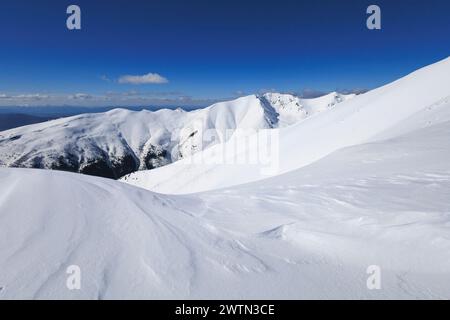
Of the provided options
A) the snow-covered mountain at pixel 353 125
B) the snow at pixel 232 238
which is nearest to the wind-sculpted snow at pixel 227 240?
the snow at pixel 232 238

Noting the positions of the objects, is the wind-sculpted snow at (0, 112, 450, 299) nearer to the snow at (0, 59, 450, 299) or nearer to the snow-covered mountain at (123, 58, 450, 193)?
the snow at (0, 59, 450, 299)

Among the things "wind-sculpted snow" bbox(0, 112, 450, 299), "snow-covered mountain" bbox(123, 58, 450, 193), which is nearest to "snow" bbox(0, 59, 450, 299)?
"wind-sculpted snow" bbox(0, 112, 450, 299)

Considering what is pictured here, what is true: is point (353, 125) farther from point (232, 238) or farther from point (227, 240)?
point (227, 240)

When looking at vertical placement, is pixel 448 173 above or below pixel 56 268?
above

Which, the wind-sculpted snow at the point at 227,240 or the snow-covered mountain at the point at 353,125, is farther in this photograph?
the snow-covered mountain at the point at 353,125

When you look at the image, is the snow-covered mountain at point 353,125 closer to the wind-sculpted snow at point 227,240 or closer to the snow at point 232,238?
the snow at point 232,238

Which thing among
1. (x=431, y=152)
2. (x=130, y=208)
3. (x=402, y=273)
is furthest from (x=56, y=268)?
(x=431, y=152)

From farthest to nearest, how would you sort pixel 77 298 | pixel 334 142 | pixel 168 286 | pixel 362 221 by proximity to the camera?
pixel 334 142, pixel 362 221, pixel 168 286, pixel 77 298

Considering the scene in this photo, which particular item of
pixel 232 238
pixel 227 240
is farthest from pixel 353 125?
pixel 227 240
